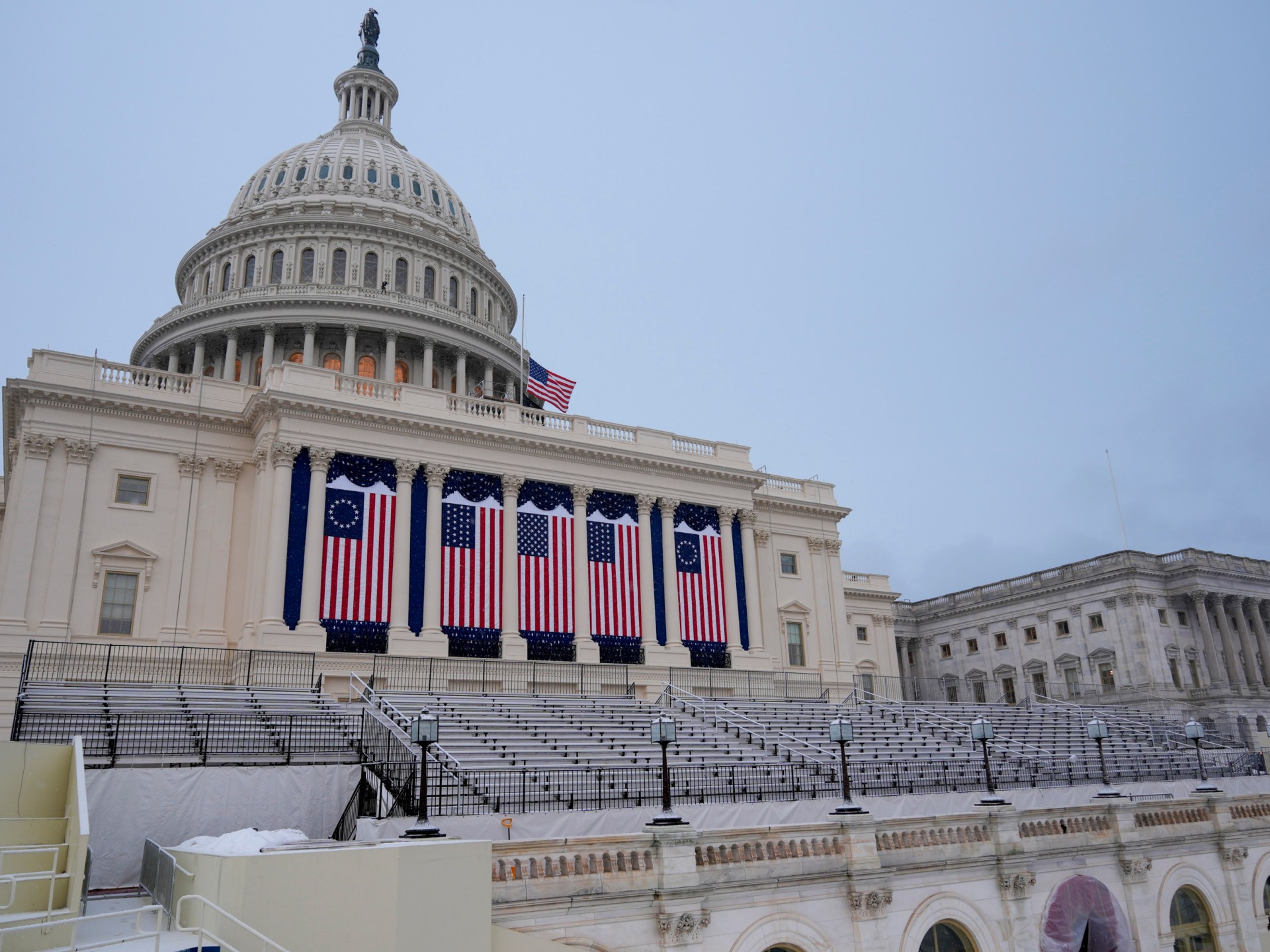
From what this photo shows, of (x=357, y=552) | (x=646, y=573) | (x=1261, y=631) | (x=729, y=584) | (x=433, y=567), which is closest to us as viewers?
(x=357, y=552)

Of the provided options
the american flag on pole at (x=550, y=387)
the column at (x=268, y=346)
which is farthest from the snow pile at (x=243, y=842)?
the column at (x=268, y=346)

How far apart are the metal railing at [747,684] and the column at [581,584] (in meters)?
3.83

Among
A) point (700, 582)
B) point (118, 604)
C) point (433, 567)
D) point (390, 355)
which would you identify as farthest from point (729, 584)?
point (390, 355)

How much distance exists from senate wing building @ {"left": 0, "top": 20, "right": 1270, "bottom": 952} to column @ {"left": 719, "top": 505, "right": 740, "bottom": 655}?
160mm

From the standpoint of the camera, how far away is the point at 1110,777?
28.1m

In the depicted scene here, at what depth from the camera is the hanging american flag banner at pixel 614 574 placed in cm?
4153

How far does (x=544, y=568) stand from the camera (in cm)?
4081

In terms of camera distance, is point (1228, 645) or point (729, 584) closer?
point (729, 584)

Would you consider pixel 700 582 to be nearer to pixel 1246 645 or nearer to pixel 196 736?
pixel 196 736

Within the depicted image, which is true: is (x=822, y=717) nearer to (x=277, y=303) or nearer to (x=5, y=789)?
(x=5, y=789)

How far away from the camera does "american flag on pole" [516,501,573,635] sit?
40031 millimetres

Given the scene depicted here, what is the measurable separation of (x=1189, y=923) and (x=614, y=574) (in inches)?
983

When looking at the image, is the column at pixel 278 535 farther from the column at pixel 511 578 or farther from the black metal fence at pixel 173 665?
the column at pixel 511 578

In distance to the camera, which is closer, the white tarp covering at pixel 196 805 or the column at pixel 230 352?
the white tarp covering at pixel 196 805
